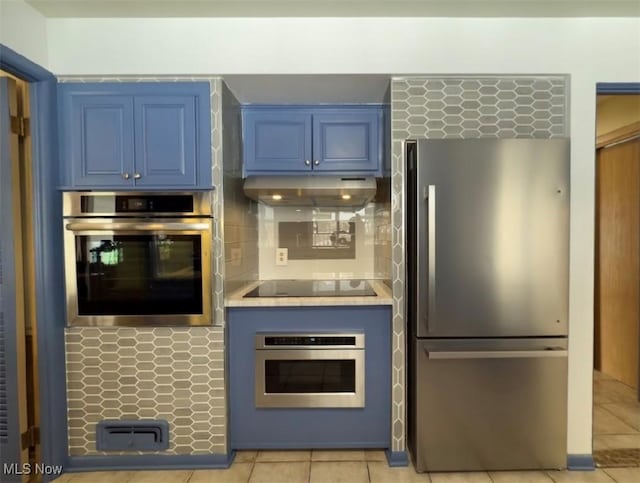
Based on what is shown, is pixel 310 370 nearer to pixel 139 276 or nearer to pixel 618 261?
pixel 139 276

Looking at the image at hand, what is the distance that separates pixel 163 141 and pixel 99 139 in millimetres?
339

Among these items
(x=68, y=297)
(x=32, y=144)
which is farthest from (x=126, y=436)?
(x=32, y=144)

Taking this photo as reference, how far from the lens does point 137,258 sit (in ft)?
6.45

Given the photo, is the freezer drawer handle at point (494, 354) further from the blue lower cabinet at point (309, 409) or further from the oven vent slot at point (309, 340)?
the oven vent slot at point (309, 340)

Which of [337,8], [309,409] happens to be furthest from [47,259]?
[337,8]

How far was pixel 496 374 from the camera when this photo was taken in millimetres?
1957

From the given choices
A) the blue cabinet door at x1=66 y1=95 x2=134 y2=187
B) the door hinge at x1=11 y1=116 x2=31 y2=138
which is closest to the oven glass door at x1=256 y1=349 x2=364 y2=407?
the blue cabinet door at x1=66 y1=95 x2=134 y2=187

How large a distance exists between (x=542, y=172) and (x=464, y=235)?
52cm

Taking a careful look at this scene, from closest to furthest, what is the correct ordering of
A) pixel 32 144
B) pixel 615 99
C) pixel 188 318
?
pixel 32 144
pixel 188 318
pixel 615 99

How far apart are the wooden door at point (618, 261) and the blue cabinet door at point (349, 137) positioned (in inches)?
88.8

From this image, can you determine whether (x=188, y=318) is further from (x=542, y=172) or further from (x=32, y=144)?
(x=542, y=172)

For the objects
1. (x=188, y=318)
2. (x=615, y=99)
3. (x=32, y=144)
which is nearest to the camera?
(x=32, y=144)

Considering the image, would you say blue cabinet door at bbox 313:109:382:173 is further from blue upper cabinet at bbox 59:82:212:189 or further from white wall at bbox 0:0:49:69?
white wall at bbox 0:0:49:69

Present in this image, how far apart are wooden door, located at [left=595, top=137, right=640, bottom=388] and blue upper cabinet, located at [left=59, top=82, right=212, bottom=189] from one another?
334 centimetres
